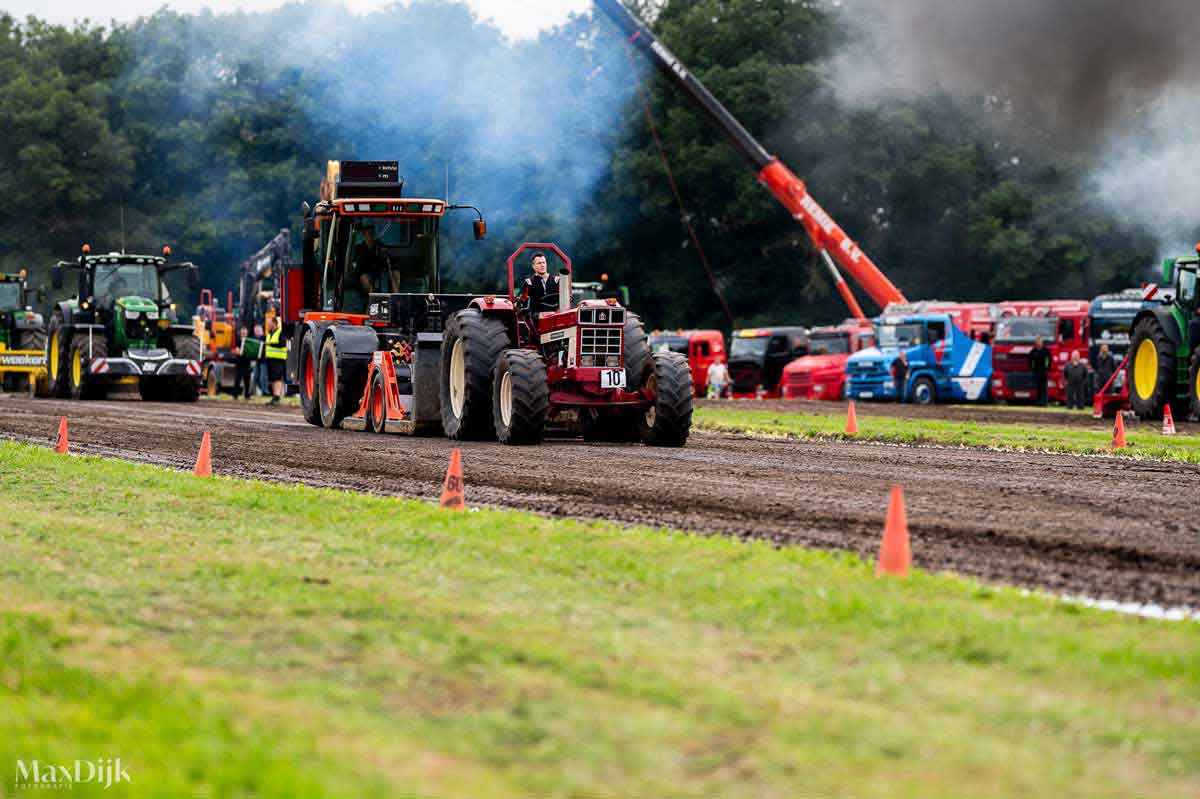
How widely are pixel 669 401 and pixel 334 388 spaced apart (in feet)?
21.1

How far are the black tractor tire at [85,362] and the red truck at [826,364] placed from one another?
20.6 metres

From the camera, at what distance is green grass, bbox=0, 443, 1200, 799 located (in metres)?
5.27

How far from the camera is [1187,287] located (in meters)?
30.3

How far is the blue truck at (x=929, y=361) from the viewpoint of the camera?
151ft

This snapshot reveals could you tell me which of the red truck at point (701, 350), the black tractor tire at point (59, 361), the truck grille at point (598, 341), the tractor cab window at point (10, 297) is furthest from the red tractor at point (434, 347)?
the red truck at point (701, 350)

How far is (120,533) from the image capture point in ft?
35.9

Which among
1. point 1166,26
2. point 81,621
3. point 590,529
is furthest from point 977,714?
point 1166,26

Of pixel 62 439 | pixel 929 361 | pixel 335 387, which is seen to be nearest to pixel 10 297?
pixel 335 387

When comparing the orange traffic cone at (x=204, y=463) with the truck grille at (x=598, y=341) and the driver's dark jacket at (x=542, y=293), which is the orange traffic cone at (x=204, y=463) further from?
the driver's dark jacket at (x=542, y=293)

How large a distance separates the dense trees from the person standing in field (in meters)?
4.76

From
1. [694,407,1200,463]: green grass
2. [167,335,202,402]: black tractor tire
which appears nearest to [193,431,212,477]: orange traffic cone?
[694,407,1200,463]: green grass

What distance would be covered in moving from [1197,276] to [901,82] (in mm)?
13503

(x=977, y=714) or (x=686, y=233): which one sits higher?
(x=686, y=233)

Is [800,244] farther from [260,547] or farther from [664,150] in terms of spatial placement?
[260,547]
